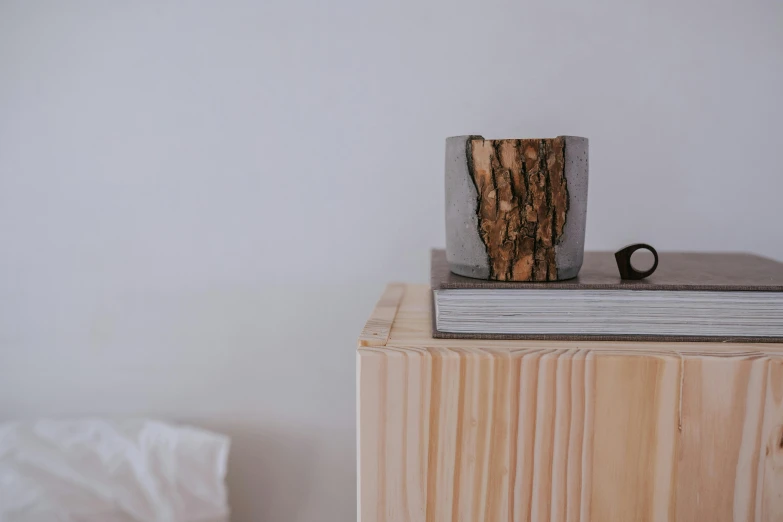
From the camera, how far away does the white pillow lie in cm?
78

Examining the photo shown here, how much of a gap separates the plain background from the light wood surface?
0.45 m

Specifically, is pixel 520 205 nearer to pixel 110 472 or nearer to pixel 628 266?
pixel 628 266

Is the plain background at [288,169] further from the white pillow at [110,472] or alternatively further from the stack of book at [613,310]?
the stack of book at [613,310]

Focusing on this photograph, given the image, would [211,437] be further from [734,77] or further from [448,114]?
[734,77]

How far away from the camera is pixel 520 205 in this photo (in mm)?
573

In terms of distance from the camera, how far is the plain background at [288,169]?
924 mm

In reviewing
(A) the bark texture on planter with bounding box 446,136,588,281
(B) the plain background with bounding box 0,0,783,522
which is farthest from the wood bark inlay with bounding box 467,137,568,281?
(B) the plain background with bounding box 0,0,783,522

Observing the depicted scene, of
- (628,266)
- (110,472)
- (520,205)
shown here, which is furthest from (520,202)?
(110,472)

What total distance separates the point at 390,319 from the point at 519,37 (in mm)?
544

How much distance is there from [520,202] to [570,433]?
222 mm

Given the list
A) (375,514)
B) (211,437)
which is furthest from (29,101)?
(375,514)

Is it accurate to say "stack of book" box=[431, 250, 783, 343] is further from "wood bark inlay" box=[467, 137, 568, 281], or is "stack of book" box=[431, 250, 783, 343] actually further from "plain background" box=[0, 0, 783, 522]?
"plain background" box=[0, 0, 783, 522]

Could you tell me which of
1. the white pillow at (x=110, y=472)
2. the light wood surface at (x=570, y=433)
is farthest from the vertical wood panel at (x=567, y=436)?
the white pillow at (x=110, y=472)

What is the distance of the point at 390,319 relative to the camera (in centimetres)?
65
